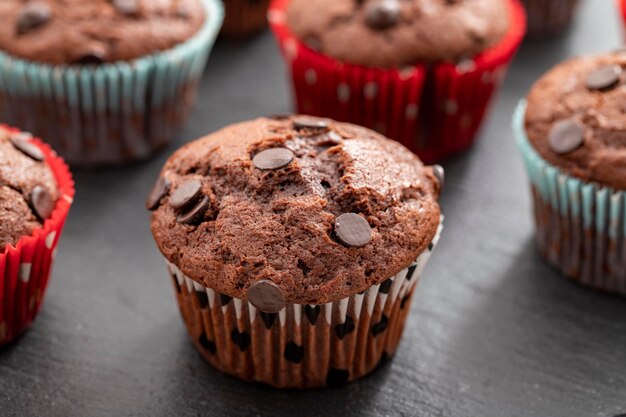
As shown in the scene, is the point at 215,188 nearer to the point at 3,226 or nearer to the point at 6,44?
the point at 3,226

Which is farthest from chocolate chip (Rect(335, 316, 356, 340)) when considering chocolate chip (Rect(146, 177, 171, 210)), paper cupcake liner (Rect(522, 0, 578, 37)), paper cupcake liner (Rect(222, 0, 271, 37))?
paper cupcake liner (Rect(522, 0, 578, 37))

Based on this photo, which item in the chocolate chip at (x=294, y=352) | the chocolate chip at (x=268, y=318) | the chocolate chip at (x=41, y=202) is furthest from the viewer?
the chocolate chip at (x=41, y=202)

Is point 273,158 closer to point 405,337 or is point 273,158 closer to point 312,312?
point 312,312

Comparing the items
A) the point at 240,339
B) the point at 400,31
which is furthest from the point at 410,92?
the point at 240,339

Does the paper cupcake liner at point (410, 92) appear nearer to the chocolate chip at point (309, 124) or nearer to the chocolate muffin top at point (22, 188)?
the chocolate chip at point (309, 124)

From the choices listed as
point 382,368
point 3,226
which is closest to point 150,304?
point 3,226

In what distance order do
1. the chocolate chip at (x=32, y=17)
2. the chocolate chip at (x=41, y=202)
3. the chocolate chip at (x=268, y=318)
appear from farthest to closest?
the chocolate chip at (x=32, y=17) < the chocolate chip at (x=41, y=202) < the chocolate chip at (x=268, y=318)

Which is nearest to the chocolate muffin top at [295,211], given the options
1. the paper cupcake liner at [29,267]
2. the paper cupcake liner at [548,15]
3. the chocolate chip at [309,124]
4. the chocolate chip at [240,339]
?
the chocolate chip at [309,124]

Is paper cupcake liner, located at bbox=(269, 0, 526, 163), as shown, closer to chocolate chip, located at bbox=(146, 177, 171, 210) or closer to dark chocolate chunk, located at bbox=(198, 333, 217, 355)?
chocolate chip, located at bbox=(146, 177, 171, 210)
